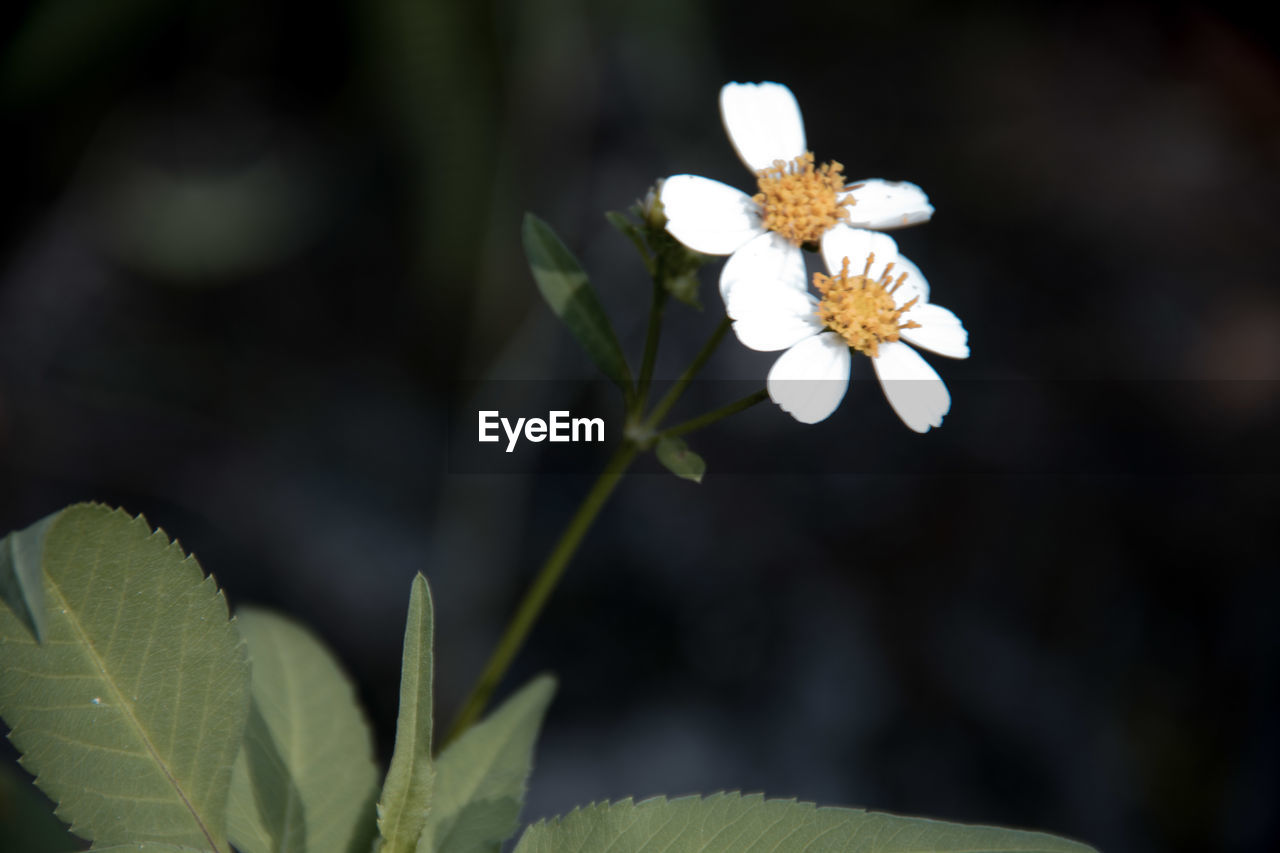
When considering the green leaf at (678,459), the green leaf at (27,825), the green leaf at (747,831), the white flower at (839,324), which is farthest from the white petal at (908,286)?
the green leaf at (27,825)

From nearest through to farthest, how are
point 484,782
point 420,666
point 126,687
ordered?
point 420,666 < point 126,687 < point 484,782

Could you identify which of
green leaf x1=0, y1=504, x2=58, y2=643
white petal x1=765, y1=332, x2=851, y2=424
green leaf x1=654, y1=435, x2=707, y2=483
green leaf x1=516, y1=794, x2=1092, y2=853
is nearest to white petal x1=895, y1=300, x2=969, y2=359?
white petal x1=765, y1=332, x2=851, y2=424

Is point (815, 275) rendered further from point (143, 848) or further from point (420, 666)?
point (143, 848)

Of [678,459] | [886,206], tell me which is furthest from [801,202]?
[678,459]

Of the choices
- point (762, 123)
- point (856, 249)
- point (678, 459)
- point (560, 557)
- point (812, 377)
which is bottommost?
point (560, 557)

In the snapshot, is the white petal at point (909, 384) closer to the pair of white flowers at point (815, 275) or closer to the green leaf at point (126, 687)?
the pair of white flowers at point (815, 275)

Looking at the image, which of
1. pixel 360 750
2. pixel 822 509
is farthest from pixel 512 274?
pixel 360 750
